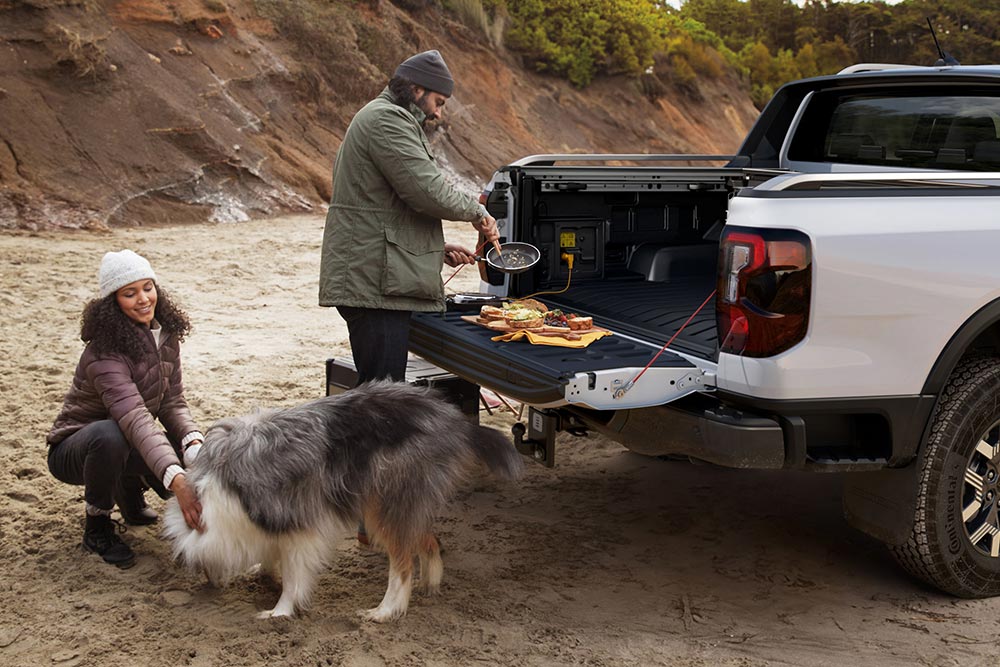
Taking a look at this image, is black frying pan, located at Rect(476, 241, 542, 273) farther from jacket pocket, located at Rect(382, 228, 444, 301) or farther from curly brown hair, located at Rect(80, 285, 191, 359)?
curly brown hair, located at Rect(80, 285, 191, 359)

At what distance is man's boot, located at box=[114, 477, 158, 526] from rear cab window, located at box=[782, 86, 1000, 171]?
3983 mm

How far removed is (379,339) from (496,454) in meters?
0.81

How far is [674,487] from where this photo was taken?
5.67 metres

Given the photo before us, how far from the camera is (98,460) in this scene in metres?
4.36

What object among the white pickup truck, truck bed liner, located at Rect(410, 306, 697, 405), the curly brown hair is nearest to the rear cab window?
the white pickup truck

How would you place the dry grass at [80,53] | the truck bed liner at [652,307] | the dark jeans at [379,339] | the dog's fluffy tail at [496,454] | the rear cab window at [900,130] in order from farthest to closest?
the dry grass at [80,53] → the rear cab window at [900,130] → the dark jeans at [379,339] → the truck bed liner at [652,307] → the dog's fluffy tail at [496,454]

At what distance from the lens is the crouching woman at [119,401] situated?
Result: 4320 mm

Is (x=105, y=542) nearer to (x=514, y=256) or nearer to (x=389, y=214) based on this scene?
(x=389, y=214)

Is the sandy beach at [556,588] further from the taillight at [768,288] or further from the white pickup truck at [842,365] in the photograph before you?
the taillight at [768,288]

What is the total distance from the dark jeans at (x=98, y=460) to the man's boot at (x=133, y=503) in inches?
8.9

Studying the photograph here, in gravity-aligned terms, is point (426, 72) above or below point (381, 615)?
above

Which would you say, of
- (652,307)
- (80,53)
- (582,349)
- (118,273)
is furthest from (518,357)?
(80,53)

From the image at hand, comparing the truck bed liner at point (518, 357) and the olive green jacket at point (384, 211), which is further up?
the olive green jacket at point (384, 211)

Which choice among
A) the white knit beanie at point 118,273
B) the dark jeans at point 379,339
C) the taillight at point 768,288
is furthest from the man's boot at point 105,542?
the taillight at point 768,288
